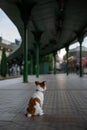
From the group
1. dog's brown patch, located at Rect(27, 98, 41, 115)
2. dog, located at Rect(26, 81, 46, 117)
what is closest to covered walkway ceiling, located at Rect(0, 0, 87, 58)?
dog, located at Rect(26, 81, 46, 117)

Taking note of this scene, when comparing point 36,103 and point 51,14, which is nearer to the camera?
point 36,103

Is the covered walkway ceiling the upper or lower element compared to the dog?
upper

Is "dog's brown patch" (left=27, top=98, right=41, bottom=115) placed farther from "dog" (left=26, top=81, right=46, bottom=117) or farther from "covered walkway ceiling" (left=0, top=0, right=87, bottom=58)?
"covered walkway ceiling" (left=0, top=0, right=87, bottom=58)

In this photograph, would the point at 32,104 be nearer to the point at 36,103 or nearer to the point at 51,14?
the point at 36,103

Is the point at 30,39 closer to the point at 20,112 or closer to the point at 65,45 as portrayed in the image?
the point at 65,45

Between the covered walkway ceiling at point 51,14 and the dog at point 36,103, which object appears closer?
the dog at point 36,103

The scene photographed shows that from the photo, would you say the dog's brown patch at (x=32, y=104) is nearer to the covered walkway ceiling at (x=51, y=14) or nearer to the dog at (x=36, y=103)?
the dog at (x=36, y=103)

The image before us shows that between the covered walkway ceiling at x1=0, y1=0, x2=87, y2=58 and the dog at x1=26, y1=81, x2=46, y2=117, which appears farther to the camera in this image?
the covered walkway ceiling at x1=0, y1=0, x2=87, y2=58

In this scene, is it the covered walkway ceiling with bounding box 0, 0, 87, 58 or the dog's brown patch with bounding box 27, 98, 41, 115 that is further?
the covered walkway ceiling with bounding box 0, 0, 87, 58

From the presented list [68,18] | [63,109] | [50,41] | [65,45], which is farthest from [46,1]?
[65,45]

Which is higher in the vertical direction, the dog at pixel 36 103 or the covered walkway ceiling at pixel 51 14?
the covered walkway ceiling at pixel 51 14

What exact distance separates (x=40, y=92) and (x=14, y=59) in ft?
294

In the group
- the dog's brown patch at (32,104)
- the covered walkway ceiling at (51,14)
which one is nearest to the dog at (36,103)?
the dog's brown patch at (32,104)

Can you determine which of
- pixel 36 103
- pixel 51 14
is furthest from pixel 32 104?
pixel 51 14
